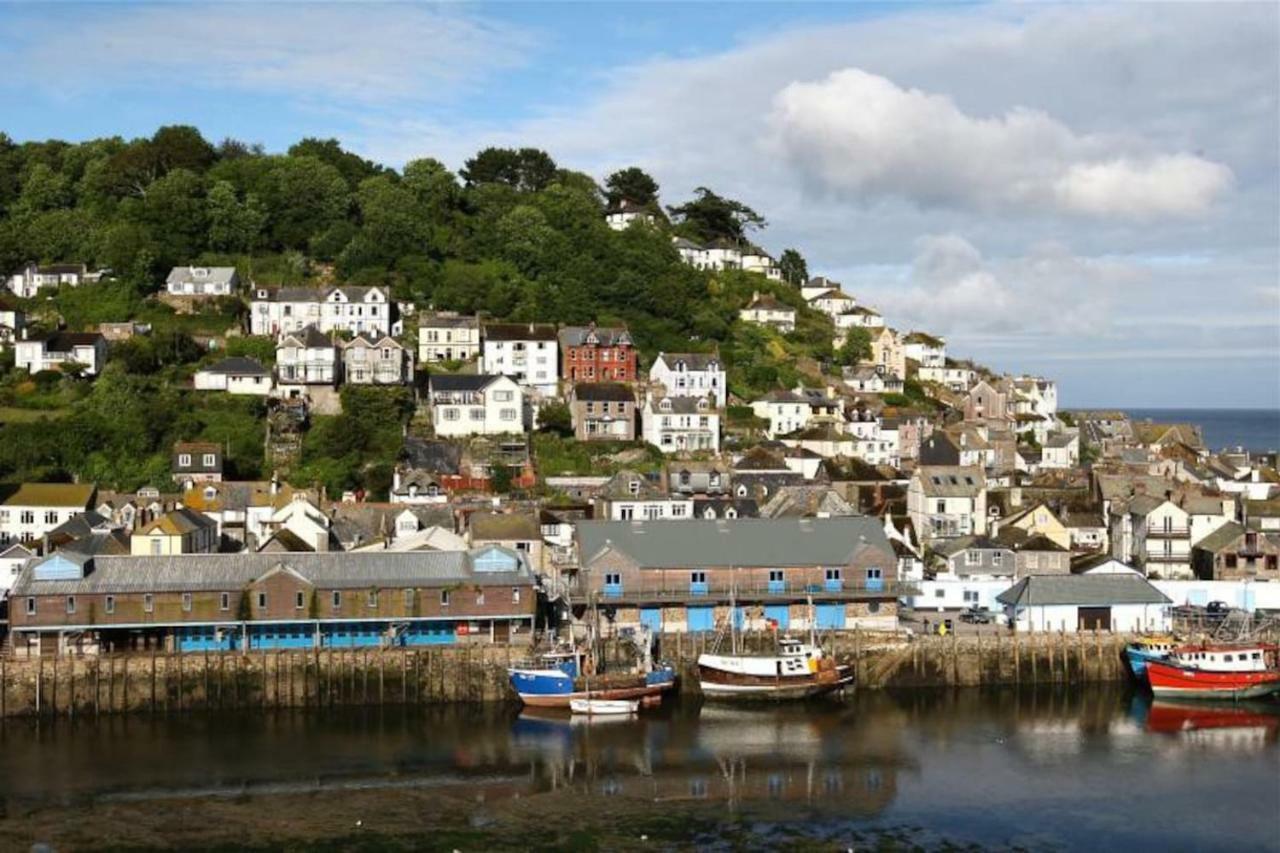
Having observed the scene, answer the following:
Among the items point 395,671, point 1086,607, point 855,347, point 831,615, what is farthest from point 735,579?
point 855,347

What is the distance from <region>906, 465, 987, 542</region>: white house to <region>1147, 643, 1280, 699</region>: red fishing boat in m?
14.7

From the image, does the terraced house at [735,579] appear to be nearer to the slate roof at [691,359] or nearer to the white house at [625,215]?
the slate roof at [691,359]

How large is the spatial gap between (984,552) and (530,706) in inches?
768

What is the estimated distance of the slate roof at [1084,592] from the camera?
4222 cm

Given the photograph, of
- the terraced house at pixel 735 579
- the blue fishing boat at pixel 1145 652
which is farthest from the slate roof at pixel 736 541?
the blue fishing boat at pixel 1145 652

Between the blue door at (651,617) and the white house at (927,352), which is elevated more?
the white house at (927,352)

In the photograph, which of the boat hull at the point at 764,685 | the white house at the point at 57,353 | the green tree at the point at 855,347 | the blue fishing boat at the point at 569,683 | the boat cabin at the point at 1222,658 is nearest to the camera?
the blue fishing boat at the point at 569,683

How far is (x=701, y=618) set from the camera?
136 ft

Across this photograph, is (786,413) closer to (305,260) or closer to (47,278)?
(305,260)

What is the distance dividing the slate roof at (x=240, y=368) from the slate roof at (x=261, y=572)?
24.2m

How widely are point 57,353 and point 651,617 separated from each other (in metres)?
38.3

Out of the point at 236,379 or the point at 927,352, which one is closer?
the point at 236,379

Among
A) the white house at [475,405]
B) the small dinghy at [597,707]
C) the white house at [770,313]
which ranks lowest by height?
the small dinghy at [597,707]

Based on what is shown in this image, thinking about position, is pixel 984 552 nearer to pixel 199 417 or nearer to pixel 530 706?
pixel 530 706
